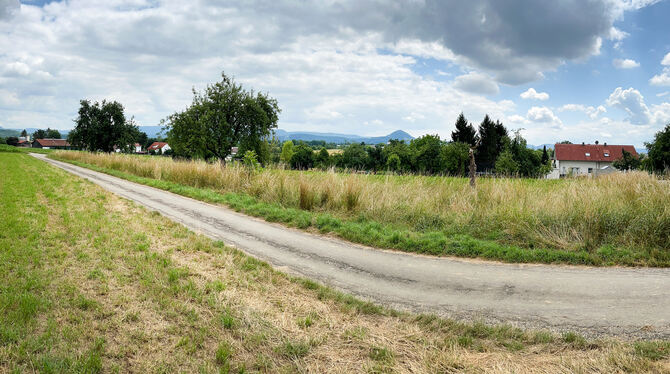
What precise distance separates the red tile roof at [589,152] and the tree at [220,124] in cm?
8030

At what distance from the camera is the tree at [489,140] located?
2670 inches

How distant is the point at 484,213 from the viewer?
9.00 metres

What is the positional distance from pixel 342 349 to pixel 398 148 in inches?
3484

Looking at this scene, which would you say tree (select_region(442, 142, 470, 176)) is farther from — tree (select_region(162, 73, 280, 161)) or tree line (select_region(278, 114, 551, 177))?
tree (select_region(162, 73, 280, 161))

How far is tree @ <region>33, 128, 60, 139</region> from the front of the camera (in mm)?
161250

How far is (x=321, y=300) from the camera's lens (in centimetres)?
491

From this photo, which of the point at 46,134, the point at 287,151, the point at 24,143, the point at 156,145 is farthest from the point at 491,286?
the point at 46,134

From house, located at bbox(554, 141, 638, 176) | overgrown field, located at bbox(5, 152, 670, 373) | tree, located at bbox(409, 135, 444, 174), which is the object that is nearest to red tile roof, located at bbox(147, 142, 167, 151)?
tree, located at bbox(409, 135, 444, 174)

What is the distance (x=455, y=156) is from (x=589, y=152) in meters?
39.7

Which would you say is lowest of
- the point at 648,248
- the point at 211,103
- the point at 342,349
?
the point at 342,349

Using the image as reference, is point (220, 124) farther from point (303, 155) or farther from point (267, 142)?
A: point (303, 155)

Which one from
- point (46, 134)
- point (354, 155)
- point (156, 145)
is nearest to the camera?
point (354, 155)

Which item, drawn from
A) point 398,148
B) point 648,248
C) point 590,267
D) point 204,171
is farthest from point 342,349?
point 398,148

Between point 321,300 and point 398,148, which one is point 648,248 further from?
point 398,148
